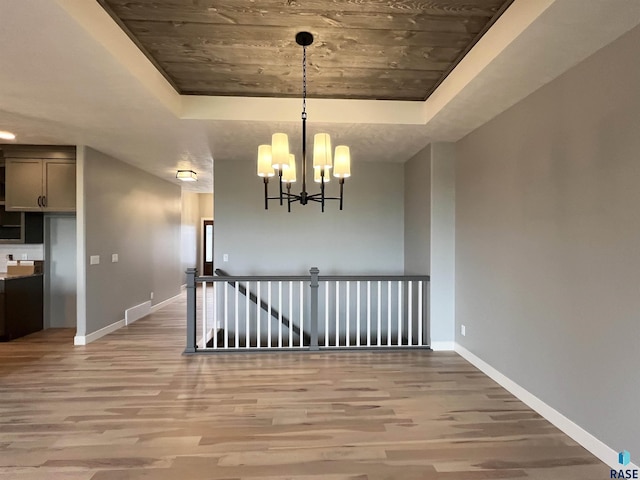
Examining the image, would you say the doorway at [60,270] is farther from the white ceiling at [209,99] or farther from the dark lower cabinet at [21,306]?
the white ceiling at [209,99]

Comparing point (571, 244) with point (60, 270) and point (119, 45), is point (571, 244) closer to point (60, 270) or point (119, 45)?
point (119, 45)

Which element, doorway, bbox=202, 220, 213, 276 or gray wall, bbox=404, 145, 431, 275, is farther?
doorway, bbox=202, 220, 213, 276

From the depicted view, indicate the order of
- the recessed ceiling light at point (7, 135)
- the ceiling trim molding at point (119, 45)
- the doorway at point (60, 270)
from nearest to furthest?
the ceiling trim molding at point (119, 45), the recessed ceiling light at point (7, 135), the doorway at point (60, 270)

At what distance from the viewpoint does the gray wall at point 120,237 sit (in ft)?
14.9

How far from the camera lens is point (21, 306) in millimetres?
4707

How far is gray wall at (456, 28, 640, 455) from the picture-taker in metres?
2.00

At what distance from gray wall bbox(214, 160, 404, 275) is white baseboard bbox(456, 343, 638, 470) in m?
2.24

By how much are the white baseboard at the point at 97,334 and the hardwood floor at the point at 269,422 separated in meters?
0.45

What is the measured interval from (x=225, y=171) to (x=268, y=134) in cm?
161

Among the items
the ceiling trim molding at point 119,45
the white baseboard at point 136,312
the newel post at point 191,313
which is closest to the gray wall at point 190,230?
the white baseboard at point 136,312

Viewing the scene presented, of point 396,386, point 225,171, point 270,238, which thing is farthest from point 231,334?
point 396,386

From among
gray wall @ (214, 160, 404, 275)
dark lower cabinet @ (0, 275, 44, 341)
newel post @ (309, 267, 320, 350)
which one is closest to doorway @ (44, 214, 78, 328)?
dark lower cabinet @ (0, 275, 44, 341)

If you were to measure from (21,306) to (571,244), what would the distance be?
20.8 ft

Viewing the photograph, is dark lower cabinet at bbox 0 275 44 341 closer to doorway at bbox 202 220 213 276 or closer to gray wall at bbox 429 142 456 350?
gray wall at bbox 429 142 456 350
